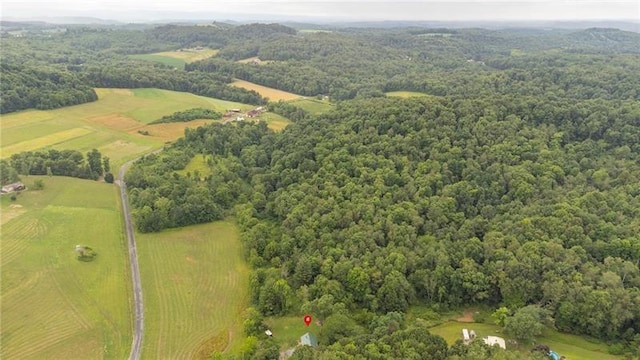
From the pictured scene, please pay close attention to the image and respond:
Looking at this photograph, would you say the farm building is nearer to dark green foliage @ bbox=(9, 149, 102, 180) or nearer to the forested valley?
dark green foliage @ bbox=(9, 149, 102, 180)

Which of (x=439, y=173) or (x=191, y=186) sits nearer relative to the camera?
(x=439, y=173)

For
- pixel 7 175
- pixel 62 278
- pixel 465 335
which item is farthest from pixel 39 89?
pixel 465 335

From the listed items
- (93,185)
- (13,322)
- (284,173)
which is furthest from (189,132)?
(13,322)

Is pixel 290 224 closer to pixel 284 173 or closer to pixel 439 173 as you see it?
pixel 284 173

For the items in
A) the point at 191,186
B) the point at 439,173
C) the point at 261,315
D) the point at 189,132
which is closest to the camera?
the point at 261,315

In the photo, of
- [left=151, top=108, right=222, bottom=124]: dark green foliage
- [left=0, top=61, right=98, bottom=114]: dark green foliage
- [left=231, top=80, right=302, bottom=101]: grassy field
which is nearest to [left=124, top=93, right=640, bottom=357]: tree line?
[left=151, top=108, right=222, bottom=124]: dark green foliage

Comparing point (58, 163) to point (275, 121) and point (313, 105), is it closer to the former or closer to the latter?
point (275, 121)
